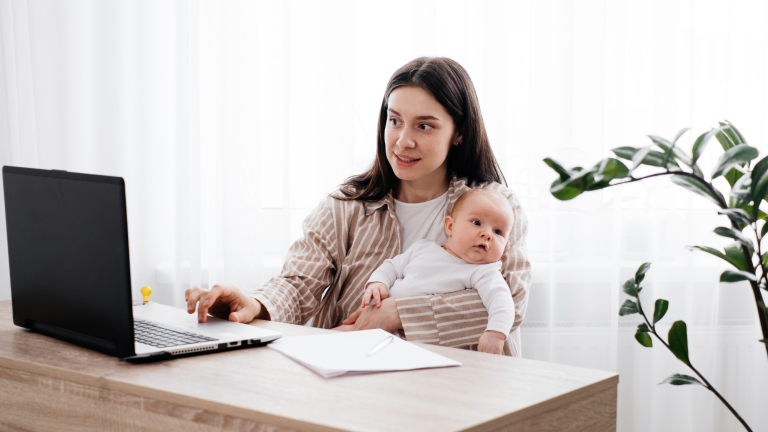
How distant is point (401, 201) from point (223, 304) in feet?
2.35

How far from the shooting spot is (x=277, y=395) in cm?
82

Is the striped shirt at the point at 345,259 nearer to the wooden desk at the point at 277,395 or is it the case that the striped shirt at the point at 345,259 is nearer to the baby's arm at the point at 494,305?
the baby's arm at the point at 494,305

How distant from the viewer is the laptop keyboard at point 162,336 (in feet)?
3.50

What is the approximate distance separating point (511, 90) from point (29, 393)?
1795 millimetres

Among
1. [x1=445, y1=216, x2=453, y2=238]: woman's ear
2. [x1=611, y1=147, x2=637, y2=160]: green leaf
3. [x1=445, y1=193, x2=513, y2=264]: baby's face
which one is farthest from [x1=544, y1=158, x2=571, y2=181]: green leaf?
[x1=445, y1=216, x2=453, y2=238]: woman's ear

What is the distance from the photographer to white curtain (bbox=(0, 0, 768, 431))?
2.20 metres

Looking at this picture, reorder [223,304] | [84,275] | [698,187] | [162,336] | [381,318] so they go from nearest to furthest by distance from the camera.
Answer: [698,187] → [84,275] → [162,336] → [223,304] → [381,318]

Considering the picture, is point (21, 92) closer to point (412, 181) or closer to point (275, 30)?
point (275, 30)

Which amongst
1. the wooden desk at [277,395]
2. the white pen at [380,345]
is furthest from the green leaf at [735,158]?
the white pen at [380,345]

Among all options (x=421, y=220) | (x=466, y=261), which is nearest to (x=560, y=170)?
(x=466, y=261)

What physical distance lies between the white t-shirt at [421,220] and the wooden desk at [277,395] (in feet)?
2.43

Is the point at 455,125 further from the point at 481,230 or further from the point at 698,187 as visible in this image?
the point at 698,187

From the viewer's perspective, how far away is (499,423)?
75 centimetres

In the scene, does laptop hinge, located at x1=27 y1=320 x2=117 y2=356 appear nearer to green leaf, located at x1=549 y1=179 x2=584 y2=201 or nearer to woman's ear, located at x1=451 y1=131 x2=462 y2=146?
green leaf, located at x1=549 y1=179 x2=584 y2=201
